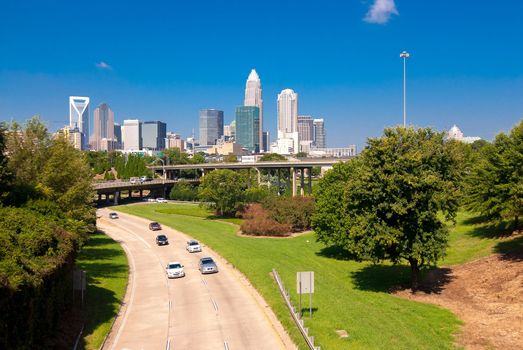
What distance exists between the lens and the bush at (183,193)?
12378cm

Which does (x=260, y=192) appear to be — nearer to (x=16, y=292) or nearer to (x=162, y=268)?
(x=162, y=268)

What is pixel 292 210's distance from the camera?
6600 cm

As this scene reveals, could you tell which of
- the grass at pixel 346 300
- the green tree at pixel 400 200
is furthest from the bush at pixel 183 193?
the green tree at pixel 400 200

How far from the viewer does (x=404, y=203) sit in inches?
1220

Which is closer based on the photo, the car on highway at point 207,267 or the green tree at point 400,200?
the green tree at point 400,200

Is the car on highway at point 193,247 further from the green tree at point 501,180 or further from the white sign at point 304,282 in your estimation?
the green tree at point 501,180

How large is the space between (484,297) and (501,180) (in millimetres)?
15651

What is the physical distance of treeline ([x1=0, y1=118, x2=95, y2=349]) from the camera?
16509mm

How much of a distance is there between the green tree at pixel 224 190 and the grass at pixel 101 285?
29463mm

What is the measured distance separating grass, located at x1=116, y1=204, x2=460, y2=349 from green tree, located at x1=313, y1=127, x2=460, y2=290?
3.62 meters

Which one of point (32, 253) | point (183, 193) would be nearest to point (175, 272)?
point (32, 253)

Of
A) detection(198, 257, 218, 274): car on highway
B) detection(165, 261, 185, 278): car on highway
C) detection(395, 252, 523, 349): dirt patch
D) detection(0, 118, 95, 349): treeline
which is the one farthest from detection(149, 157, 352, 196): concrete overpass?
detection(0, 118, 95, 349): treeline

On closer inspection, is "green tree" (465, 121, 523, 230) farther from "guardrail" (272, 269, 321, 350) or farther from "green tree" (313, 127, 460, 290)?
"guardrail" (272, 269, 321, 350)

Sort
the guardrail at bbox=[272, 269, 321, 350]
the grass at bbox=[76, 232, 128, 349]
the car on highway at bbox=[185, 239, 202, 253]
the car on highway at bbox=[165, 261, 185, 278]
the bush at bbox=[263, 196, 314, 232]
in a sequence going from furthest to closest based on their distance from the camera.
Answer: the bush at bbox=[263, 196, 314, 232]
the car on highway at bbox=[185, 239, 202, 253]
the car on highway at bbox=[165, 261, 185, 278]
the grass at bbox=[76, 232, 128, 349]
the guardrail at bbox=[272, 269, 321, 350]
